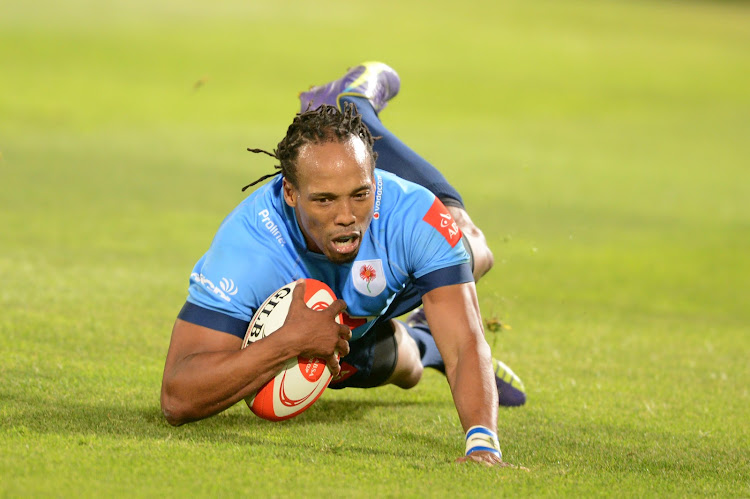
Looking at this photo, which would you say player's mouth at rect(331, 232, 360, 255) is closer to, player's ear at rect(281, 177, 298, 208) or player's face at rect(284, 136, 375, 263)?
player's face at rect(284, 136, 375, 263)

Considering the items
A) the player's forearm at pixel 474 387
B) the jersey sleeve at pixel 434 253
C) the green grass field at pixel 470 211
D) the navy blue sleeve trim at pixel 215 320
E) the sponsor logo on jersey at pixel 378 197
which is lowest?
the green grass field at pixel 470 211

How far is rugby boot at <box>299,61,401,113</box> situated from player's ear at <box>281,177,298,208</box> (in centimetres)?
233

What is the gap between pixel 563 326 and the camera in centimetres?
1009

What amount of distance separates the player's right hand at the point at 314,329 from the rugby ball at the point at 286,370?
0.28ft

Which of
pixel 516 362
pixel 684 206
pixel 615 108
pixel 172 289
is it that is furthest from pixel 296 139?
pixel 615 108

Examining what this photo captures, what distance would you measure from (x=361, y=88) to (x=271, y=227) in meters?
2.57

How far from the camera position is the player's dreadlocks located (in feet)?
16.9

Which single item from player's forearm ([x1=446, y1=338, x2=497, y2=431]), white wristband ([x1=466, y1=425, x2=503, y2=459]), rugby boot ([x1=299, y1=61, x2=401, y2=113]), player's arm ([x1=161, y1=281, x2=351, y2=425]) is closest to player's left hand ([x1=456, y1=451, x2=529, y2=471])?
white wristband ([x1=466, y1=425, x2=503, y2=459])

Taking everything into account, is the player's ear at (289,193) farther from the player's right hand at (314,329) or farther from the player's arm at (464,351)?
the player's arm at (464,351)

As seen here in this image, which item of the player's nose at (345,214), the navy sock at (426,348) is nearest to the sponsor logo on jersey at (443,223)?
the player's nose at (345,214)

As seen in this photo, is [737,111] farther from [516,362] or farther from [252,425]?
[252,425]

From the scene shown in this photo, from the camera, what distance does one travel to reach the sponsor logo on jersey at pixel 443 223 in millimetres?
5344

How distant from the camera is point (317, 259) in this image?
543cm

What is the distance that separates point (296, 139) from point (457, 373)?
1.44 meters
